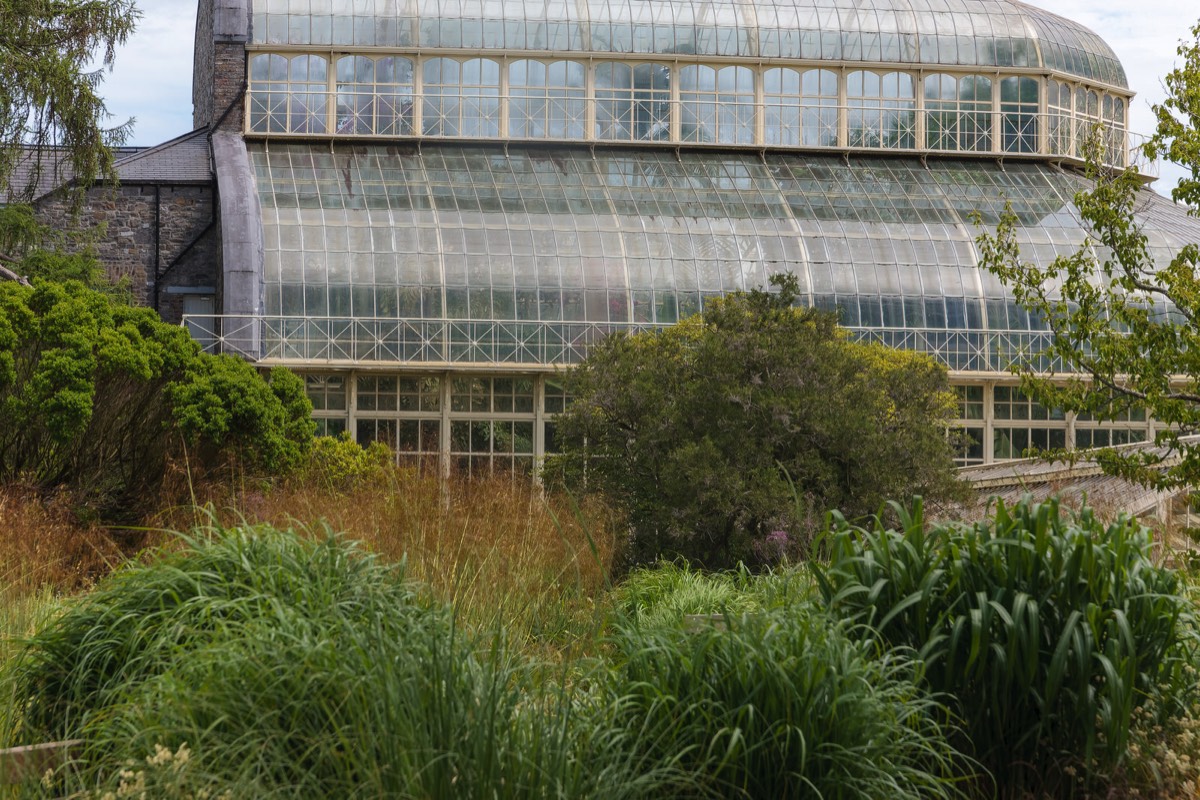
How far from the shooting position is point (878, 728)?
243 inches

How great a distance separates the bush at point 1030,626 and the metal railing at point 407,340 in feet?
74.7

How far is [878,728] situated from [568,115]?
3090 cm

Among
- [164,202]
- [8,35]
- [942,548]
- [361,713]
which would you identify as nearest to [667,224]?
[164,202]

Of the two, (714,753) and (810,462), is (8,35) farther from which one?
(714,753)

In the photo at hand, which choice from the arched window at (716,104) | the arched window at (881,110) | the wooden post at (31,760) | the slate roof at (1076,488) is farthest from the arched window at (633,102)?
the wooden post at (31,760)

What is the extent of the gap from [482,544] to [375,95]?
27.4 meters

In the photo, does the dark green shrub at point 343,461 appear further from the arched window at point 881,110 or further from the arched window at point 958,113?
the arched window at point 958,113

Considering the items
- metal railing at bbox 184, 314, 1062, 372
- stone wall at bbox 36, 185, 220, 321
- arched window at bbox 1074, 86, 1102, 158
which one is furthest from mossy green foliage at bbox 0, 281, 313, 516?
arched window at bbox 1074, 86, 1102, 158

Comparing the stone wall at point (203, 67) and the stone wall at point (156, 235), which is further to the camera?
the stone wall at point (203, 67)

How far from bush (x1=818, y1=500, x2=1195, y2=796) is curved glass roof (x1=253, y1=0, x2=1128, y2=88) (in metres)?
30.2

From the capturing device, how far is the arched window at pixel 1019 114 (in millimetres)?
37031

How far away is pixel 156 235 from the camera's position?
34.6 m

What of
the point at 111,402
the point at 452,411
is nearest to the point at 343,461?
the point at 111,402

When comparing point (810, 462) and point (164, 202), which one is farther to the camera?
point (164, 202)
